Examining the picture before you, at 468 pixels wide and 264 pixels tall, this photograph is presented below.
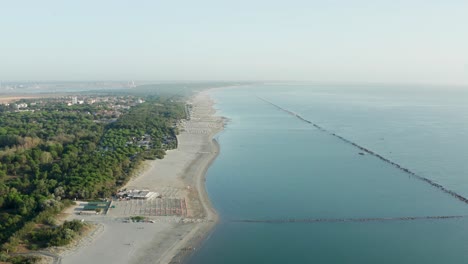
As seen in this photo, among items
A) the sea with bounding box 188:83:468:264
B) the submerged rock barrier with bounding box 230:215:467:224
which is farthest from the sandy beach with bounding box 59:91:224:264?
the submerged rock barrier with bounding box 230:215:467:224

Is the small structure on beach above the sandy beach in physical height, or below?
above

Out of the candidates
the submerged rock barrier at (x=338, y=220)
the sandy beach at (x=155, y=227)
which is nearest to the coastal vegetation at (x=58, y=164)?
the sandy beach at (x=155, y=227)

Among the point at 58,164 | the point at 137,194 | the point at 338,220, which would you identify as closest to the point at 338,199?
the point at 338,220

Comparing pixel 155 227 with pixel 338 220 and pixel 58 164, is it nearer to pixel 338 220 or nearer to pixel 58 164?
pixel 338 220

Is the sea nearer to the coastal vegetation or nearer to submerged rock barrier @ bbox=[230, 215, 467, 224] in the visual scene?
submerged rock barrier @ bbox=[230, 215, 467, 224]

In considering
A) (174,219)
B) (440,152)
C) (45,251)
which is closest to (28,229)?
Result: (45,251)
